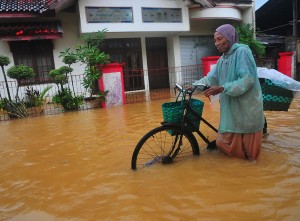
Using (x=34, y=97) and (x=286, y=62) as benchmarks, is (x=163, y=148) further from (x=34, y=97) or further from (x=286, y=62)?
(x=286, y=62)

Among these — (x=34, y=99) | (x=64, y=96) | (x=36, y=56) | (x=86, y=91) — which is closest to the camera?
(x=64, y=96)

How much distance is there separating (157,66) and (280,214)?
13.5 m

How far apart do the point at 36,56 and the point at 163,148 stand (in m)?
9.86

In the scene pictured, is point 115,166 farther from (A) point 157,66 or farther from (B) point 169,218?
(A) point 157,66

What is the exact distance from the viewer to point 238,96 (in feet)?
11.3

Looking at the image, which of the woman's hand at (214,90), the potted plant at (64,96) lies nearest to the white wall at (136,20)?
the potted plant at (64,96)

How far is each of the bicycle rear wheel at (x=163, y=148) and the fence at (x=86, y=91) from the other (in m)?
5.97

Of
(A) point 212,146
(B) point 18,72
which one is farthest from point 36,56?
(A) point 212,146

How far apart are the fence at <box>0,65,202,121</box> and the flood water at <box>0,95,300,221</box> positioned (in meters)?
4.73

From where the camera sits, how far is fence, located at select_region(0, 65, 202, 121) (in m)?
10.1

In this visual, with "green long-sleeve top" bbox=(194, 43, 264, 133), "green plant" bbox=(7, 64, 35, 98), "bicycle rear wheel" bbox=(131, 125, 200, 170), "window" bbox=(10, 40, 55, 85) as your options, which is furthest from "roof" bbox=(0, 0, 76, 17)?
"green long-sleeve top" bbox=(194, 43, 264, 133)

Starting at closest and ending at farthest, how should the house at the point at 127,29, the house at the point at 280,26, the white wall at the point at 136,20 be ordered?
1. the house at the point at 127,29
2. the white wall at the point at 136,20
3. the house at the point at 280,26

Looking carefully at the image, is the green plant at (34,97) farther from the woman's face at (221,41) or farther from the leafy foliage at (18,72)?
the woman's face at (221,41)

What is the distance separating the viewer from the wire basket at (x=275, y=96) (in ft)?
13.1
